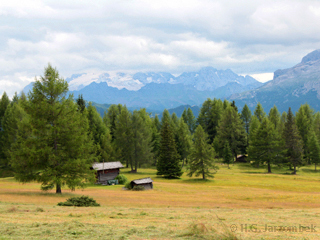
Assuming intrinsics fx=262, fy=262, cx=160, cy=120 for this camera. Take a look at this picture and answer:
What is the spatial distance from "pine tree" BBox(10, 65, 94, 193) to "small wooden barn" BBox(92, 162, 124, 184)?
20.2m

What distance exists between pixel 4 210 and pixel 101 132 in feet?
172

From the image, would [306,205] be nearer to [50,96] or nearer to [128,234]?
[128,234]

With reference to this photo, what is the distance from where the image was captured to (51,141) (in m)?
29.6

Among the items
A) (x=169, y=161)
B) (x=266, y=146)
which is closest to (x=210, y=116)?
(x=266, y=146)

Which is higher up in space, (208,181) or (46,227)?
(46,227)

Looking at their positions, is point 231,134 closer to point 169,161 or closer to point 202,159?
point 202,159

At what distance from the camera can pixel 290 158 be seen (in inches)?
2643

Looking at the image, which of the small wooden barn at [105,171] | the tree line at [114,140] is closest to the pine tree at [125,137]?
the tree line at [114,140]

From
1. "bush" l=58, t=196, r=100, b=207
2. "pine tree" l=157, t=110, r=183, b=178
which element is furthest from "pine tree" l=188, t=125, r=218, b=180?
"bush" l=58, t=196, r=100, b=207

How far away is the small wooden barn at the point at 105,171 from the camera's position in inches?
1989

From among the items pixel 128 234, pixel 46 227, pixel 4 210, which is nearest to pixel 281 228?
pixel 128 234

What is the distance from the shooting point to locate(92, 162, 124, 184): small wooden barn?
50.5 meters

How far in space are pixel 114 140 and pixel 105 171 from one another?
16.2 m

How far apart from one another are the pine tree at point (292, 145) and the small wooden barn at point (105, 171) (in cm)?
4343
